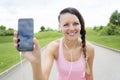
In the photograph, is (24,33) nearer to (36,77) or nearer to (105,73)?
(36,77)

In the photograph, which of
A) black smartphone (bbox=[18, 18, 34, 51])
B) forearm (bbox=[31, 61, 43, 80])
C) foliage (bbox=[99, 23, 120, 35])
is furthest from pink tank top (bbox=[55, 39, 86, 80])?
foliage (bbox=[99, 23, 120, 35])

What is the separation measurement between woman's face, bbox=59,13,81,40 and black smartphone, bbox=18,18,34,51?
696mm

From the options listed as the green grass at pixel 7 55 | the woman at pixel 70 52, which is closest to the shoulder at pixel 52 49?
the woman at pixel 70 52

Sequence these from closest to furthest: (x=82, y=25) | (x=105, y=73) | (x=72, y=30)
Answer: (x=72, y=30) → (x=82, y=25) → (x=105, y=73)

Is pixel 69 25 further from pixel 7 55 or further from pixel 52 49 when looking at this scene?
pixel 7 55

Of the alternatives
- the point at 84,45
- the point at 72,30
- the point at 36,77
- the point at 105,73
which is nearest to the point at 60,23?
the point at 72,30

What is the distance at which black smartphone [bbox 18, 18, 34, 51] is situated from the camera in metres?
2.66

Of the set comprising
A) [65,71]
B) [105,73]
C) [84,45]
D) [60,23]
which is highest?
[60,23]

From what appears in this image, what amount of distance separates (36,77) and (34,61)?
0.21 meters

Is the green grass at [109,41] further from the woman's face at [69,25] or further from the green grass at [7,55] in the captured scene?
the woman's face at [69,25]

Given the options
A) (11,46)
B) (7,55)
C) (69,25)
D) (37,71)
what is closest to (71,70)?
(69,25)

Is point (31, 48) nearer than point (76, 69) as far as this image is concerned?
Yes

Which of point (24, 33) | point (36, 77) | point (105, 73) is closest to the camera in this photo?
point (24, 33)

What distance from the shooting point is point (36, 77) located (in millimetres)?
2881
